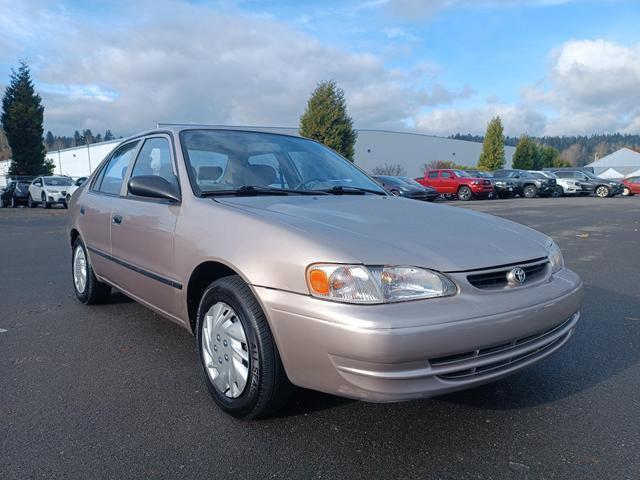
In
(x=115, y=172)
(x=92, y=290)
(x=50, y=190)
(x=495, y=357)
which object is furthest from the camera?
(x=50, y=190)

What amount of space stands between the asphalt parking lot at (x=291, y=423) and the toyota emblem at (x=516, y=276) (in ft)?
1.08

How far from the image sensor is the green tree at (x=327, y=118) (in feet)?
96.7

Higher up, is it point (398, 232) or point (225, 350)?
point (398, 232)

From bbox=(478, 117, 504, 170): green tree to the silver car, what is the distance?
46279mm

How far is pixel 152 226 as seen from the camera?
11.0 ft

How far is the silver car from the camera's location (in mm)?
2160

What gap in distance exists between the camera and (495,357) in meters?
2.34

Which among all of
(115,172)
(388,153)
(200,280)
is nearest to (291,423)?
(200,280)

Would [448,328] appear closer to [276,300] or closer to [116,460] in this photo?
[276,300]

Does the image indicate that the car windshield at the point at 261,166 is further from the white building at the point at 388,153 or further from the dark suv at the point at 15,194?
the white building at the point at 388,153

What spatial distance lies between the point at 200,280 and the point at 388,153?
5301 centimetres

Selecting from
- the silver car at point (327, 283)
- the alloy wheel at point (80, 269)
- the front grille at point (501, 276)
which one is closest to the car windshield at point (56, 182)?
the alloy wheel at point (80, 269)

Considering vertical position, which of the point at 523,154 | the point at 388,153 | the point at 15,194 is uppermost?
the point at 388,153

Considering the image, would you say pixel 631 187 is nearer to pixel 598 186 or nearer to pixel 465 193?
pixel 598 186
